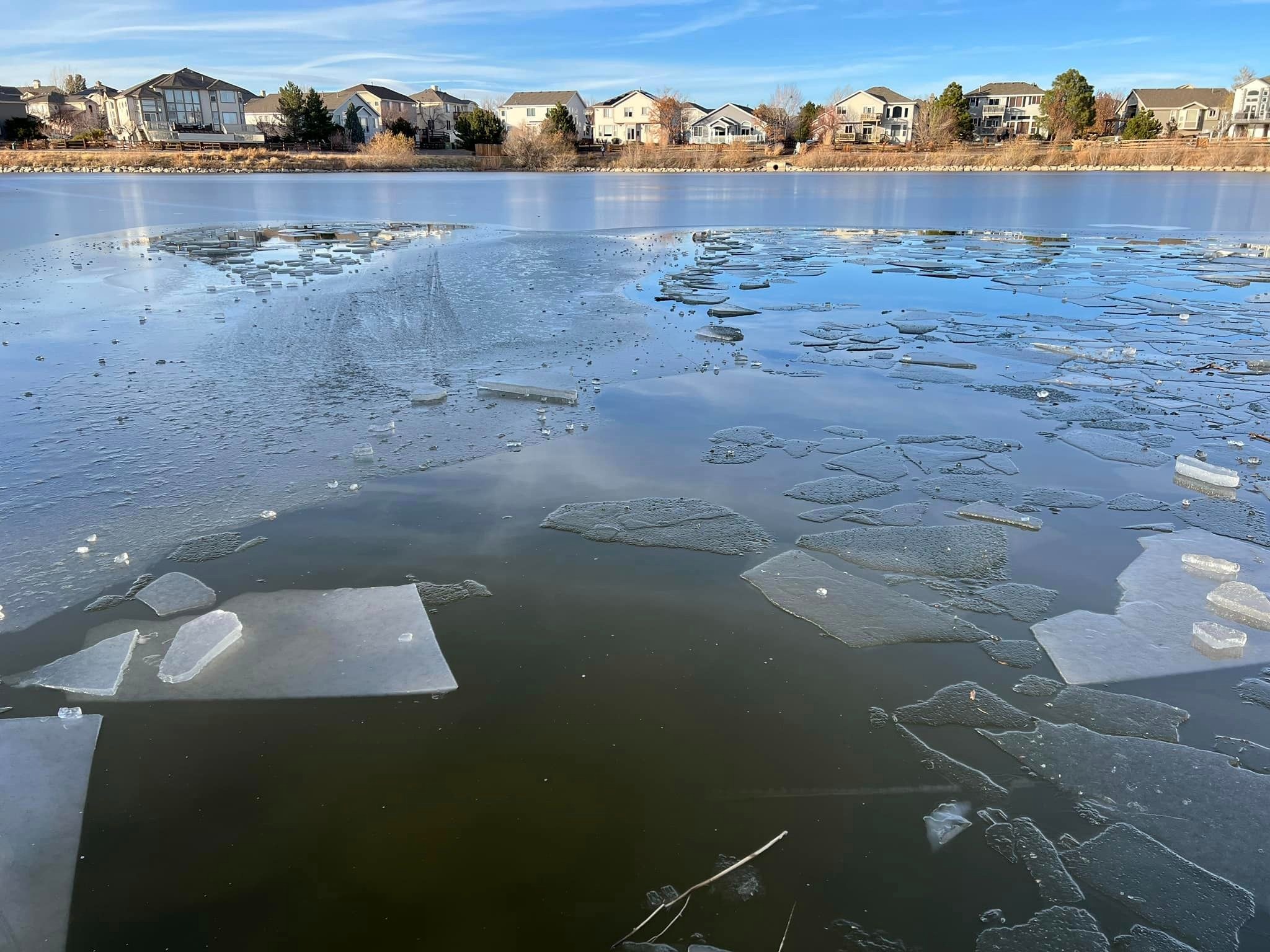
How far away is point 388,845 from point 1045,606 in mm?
2657

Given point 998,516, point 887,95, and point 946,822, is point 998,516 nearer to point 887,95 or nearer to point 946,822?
point 946,822

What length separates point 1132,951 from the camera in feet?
6.26

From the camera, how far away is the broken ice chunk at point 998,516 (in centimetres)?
409

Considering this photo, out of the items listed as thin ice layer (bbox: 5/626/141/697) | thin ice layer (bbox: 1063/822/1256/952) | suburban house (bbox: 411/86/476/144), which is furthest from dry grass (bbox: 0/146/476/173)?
thin ice layer (bbox: 1063/822/1256/952)

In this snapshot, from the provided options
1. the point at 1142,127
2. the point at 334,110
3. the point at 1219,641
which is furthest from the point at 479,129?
the point at 1219,641

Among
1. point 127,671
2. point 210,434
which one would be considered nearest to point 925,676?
point 127,671

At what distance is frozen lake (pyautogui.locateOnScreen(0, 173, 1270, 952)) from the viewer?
2080 millimetres

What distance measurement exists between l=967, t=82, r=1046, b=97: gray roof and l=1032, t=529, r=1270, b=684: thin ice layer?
99113 millimetres

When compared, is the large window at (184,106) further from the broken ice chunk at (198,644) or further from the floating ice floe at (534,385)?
the broken ice chunk at (198,644)

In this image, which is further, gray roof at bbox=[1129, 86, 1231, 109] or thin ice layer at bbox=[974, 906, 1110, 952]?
gray roof at bbox=[1129, 86, 1231, 109]

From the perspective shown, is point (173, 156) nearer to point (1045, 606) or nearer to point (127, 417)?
point (127, 417)

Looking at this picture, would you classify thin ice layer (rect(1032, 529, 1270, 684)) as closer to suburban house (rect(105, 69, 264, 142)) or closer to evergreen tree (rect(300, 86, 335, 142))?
evergreen tree (rect(300, 86, 335, 142))

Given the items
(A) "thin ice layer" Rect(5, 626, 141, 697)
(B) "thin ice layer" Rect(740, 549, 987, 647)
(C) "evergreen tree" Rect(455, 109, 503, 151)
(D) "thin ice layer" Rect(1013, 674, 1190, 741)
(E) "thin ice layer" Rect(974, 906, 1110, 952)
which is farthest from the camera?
(C) "evergreen tree" Rect(455, 109, 503, 151)

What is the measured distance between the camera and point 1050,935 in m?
1.94
